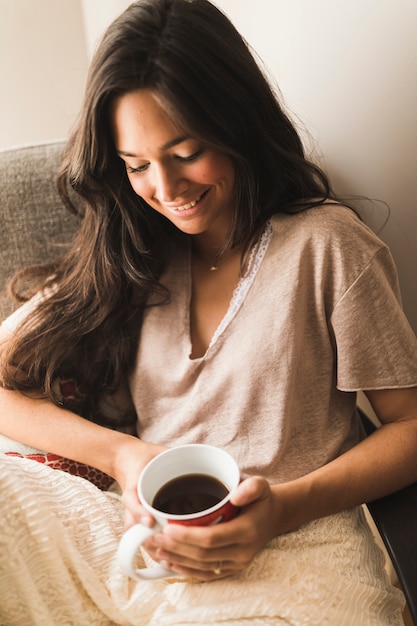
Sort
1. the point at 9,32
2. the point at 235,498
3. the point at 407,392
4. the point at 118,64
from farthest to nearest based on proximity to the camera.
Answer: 1. the point at 9,32
2. the point at 407,392
3. the point at 118,64
4. the point at 235,498

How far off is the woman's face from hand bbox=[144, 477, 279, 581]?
0.42 metres

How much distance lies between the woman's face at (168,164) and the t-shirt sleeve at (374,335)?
0.83 feet

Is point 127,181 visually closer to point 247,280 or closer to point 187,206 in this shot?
point 187,206

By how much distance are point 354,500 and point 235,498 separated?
298 mm

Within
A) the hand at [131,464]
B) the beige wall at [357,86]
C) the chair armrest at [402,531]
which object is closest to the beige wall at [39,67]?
the beige wall at [357,86]

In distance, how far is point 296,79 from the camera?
115 centimetres

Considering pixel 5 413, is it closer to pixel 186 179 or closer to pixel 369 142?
pixel 186 179

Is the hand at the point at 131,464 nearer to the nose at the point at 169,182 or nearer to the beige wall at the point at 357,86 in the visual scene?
the nose at the point at 169,182

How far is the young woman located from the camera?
792 millimetres

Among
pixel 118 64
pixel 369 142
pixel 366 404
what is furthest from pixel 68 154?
pixel 366 404

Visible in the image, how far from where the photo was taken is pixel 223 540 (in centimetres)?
71

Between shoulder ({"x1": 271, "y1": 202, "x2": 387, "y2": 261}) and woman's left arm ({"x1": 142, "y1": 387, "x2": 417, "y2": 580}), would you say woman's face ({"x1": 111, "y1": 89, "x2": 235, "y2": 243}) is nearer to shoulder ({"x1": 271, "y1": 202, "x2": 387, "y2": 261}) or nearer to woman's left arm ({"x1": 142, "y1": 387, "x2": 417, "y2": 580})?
shoulder ({"x1": 271, "y1": 202, "x2": 387, "y2": 261})

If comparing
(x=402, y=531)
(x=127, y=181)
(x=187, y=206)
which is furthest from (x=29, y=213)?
(x=402, y=531)

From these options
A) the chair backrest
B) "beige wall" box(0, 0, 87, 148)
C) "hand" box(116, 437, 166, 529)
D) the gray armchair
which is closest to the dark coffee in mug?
"hand" box(116, 437, 166, 529)
